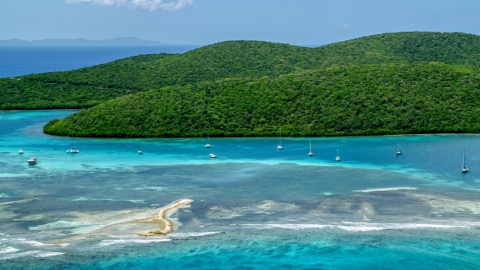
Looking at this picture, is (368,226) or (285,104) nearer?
(368,226)

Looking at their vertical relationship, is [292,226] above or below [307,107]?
below

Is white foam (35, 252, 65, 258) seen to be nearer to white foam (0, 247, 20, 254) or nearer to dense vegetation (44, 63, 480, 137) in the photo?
white foam (0, 247, 20, 254)

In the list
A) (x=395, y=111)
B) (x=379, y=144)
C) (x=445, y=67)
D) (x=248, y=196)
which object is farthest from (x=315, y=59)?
(x=248, y=196)

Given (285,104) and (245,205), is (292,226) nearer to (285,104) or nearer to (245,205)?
(245,205)

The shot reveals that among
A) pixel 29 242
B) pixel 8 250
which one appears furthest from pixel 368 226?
pixel 8 250

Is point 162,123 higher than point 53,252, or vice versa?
point 162,123

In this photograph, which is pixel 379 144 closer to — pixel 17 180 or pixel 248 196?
pixel 248 196

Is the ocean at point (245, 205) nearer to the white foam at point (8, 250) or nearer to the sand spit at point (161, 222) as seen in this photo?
the white foam at point (8, 250)
